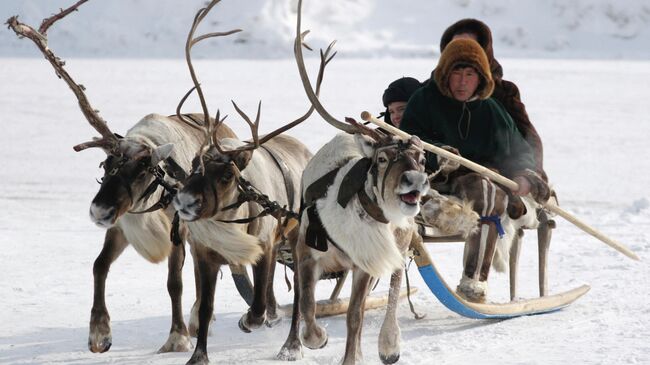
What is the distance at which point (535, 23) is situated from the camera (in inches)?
1215

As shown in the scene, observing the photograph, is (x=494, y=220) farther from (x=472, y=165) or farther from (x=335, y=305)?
(x=335, y=305)

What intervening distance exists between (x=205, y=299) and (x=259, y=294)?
472 millimetres

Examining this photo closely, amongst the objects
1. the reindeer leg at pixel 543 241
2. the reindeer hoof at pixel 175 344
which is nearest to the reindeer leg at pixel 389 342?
the reindeer hoof at pixel 175 344

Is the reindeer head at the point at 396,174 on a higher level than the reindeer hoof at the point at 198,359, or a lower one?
higher

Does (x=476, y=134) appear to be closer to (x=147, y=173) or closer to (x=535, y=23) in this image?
(x=147, y=173)

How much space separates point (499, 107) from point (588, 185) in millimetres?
7144

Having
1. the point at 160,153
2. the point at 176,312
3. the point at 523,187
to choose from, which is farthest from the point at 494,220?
the point at 160,153

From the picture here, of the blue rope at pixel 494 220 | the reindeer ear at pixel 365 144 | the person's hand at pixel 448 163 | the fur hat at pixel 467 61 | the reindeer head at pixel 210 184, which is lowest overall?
the blue rope at pixel 494 220

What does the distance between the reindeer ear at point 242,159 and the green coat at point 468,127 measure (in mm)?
1341

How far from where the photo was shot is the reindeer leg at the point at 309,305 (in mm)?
5355

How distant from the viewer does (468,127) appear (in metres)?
6.53

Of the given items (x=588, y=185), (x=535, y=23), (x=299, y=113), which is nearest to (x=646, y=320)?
(x=588, y=185)

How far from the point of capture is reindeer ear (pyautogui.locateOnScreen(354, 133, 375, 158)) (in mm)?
5102

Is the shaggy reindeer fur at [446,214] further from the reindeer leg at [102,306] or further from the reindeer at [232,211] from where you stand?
the reindeer leg at [102,306]
